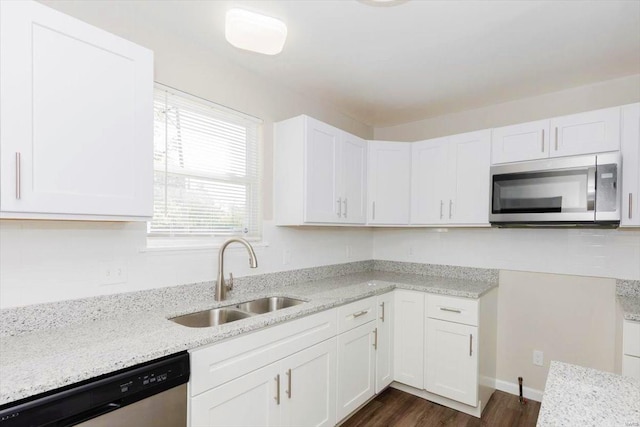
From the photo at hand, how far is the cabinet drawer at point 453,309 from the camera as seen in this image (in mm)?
2473

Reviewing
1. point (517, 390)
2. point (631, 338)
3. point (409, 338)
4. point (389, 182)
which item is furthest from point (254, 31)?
point (517, 390)

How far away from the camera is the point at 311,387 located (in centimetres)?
199

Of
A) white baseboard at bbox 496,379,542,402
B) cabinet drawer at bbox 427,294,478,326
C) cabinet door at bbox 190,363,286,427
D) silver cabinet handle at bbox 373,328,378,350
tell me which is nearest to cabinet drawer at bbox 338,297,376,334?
silver cabinet handle at bbox 373,328,378,350

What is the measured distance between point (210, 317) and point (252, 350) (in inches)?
17.8

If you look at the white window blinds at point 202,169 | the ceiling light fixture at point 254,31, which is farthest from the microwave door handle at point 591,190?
the white window blinds at point 202,169

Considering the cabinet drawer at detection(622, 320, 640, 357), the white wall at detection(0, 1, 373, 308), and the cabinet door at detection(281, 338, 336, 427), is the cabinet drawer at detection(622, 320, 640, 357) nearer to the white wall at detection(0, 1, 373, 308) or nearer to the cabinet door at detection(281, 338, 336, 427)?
the cabinet door at detection(281, 338, 336, 427)

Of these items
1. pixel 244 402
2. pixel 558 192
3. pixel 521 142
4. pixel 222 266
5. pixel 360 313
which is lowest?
pixel 244 402

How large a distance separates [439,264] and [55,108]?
10.1 ft

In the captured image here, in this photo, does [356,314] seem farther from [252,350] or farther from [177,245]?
[177,245]

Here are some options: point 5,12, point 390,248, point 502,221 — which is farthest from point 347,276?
point 5,12

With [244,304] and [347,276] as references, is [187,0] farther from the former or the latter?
[347,276]

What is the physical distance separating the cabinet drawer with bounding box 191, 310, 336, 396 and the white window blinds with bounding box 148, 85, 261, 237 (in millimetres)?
827

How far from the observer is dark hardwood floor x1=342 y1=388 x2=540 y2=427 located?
2.40 metres

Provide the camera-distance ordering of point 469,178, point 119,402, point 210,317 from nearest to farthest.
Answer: point 119,402 < point 210,317 < point 469,178
